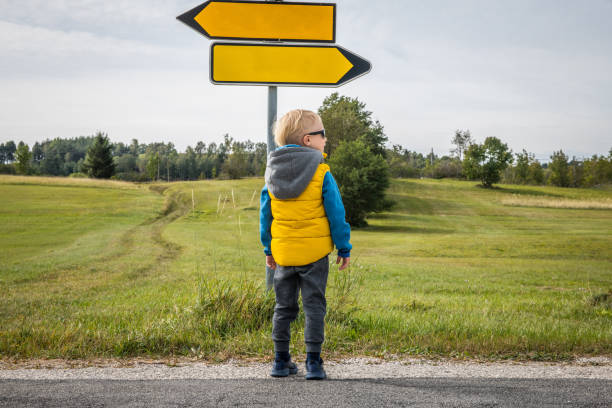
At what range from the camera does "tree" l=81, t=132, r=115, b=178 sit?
223 feet

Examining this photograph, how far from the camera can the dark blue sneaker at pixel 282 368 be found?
9.66 ft

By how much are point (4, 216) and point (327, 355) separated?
2947 cm

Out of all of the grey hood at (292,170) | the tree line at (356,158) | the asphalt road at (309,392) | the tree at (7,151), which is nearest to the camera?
the asphalt road at (309,392)

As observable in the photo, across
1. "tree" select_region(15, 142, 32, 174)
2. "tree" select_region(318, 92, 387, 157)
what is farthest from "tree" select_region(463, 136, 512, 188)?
"tree" select_region(15, 142, 32, 174)

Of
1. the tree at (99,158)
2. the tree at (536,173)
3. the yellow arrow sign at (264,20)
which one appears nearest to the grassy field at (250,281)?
the yellow arrow sign at (264,20)

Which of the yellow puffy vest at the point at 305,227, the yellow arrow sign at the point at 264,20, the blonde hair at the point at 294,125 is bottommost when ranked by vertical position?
the yellow puffy vest at the point at 305,227

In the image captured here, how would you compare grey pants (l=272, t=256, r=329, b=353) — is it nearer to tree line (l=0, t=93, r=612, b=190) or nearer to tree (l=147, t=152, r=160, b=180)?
tree line (l=0, t=93, r=612, b=190)

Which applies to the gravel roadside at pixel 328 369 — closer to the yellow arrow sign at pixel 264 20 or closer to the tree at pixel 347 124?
the yellow arrow sign at pixel 264 20

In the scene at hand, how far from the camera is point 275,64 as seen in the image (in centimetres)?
398

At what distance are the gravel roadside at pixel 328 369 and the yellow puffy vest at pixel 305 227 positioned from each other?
82cm

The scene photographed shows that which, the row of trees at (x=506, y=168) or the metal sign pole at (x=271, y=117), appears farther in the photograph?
the row of trees at (x=506, y=168)

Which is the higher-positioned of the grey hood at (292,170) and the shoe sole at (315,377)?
the grey hood at (292,170)

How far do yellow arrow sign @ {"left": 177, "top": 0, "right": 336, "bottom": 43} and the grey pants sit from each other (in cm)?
215

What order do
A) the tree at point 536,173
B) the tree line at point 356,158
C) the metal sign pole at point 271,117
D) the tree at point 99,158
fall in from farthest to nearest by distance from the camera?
the tree at point 99,158 < the tree at point 536,173 < the tree line at point 356,158 < the metal sign pole at point 271,117
